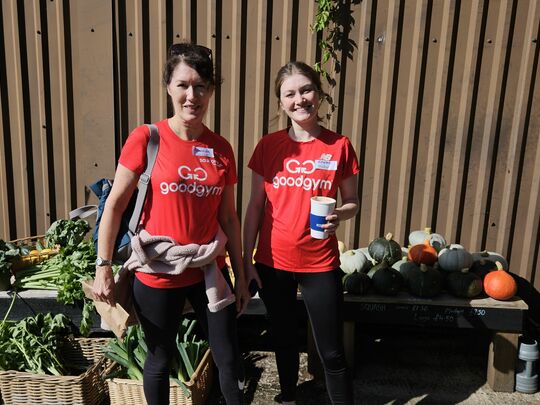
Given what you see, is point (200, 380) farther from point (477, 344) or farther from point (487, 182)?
point (487, 182)

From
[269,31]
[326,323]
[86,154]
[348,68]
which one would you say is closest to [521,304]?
[326,323]

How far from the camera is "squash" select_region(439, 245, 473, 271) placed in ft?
12.3

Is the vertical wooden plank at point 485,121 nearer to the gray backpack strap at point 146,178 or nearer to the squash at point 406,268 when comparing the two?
the squash at point 406,268

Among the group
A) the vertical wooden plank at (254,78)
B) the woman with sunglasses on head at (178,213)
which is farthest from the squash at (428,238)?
the woman with sunglasses on head at (178,213)

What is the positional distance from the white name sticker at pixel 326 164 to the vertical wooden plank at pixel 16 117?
9.13 feet


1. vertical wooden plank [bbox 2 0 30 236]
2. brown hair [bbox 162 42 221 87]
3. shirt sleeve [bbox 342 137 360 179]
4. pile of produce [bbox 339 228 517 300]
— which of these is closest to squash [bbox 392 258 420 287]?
pile of produce [bbox 339 228 517 300]

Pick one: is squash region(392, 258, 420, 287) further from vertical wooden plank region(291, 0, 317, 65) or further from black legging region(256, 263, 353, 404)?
vertical wooden plank region(291, 0, 317, 65)

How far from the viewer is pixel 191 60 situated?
2375mm

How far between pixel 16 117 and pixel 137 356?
7.54 ft

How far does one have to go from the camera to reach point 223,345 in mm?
2518

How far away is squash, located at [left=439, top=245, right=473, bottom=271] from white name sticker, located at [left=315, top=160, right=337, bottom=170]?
159 centimetres

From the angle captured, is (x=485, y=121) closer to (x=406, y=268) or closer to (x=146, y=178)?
(x=406, y=268)

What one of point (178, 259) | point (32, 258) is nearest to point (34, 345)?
point (32, 258)

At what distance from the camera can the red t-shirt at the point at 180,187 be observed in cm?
233
